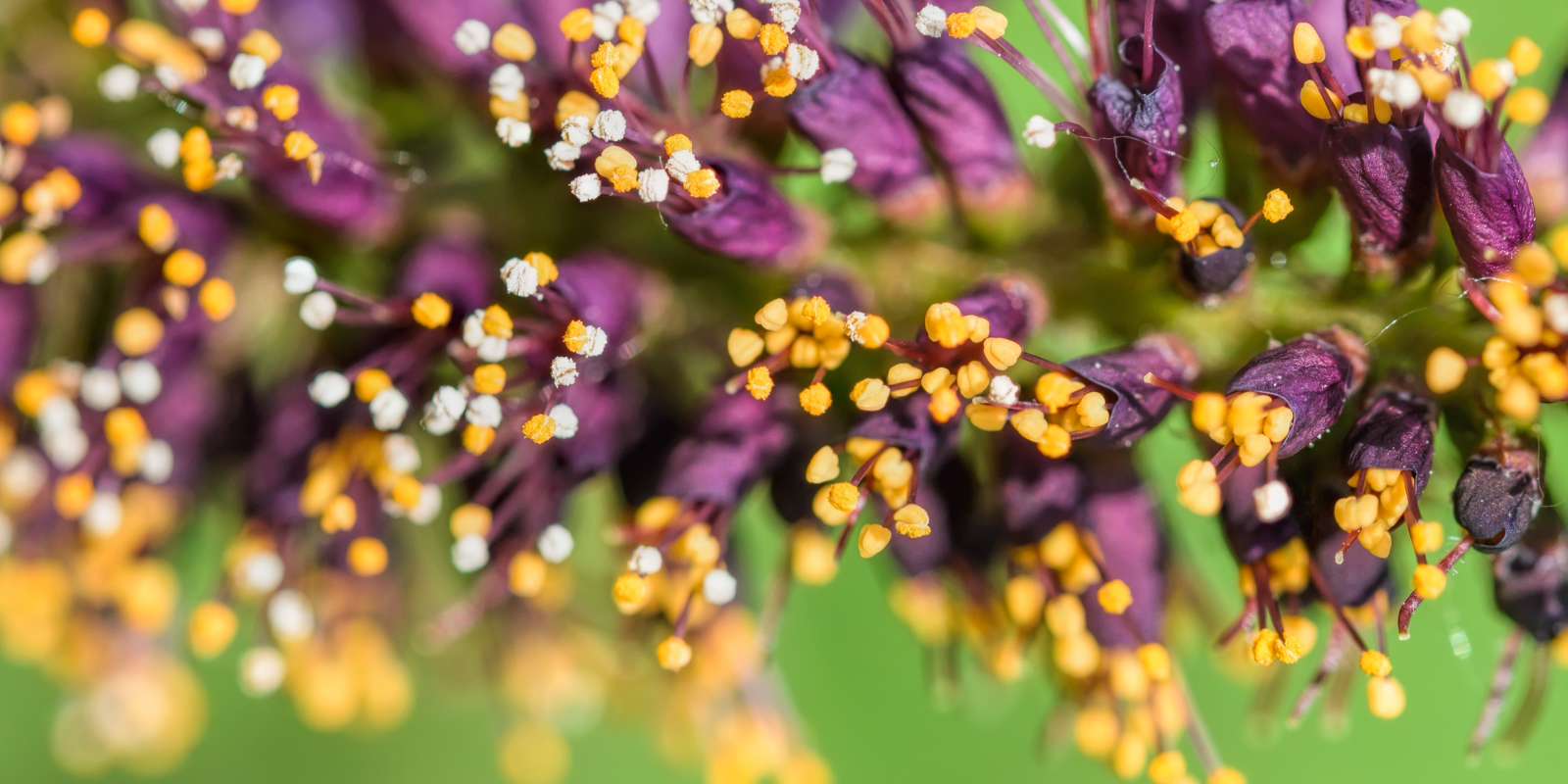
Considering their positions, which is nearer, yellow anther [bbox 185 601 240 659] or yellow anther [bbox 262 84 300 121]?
yellow anther [bbox 262 84 300 121]

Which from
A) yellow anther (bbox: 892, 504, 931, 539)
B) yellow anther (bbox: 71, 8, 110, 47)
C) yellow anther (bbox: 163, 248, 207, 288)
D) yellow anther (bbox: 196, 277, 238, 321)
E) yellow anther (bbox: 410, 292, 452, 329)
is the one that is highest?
yellow anther (bbox: 71, 8, 110, 47)

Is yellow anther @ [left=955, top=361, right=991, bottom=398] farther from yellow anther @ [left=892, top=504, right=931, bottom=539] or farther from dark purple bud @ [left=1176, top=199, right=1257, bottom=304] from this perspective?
dark purple bud @ [left=1176, top=199, right=1257, bottom=304]

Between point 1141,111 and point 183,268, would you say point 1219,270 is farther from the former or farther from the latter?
point 183,268

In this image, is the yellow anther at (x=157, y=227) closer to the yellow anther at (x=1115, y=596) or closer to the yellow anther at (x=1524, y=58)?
the yellow anther at (x=1115, y=596)

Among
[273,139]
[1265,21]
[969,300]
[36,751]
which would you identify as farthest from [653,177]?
[36,751]

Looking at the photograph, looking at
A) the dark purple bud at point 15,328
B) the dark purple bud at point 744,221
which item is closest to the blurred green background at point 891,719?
the dark purple bud at point 15,328

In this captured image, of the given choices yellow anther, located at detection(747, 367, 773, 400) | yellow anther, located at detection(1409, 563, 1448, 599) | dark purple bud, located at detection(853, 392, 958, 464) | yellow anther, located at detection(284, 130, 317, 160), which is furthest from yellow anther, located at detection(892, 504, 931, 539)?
yellow anther, located at detection(284, 130, 317, 160)

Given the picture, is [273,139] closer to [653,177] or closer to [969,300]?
[653,177]
